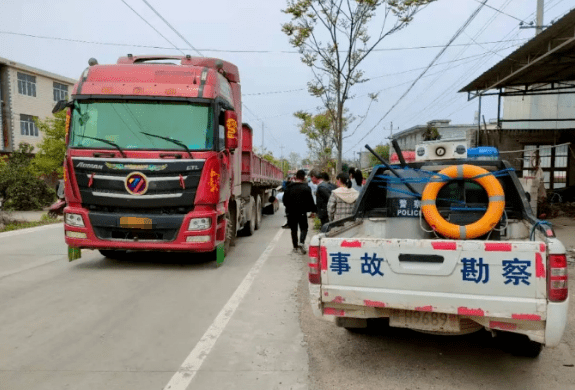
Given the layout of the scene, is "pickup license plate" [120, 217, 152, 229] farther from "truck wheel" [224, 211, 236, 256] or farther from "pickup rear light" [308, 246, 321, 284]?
"pickup rear light" [308, 246, 321, 284]

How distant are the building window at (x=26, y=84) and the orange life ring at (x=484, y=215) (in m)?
35.4

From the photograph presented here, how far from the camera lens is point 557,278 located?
10.7 feet

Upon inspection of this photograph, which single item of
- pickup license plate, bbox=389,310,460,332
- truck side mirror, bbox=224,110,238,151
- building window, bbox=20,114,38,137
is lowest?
pickup license plate, bbox=389,310,460,332

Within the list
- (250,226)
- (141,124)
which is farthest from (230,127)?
(250,226)

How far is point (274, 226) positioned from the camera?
621 inches

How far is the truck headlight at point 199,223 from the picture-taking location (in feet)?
24.4

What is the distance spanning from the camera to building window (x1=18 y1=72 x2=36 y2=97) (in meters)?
33.0

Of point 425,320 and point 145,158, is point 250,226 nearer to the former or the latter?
point 145,158

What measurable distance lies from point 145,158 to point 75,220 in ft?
5.09

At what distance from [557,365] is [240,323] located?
9.95 feet

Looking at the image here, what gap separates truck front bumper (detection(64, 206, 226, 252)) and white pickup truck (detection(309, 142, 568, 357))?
3.29m

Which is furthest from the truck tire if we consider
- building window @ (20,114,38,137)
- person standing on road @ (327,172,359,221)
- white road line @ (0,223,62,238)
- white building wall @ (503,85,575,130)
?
building window @ (20,114,38,137)

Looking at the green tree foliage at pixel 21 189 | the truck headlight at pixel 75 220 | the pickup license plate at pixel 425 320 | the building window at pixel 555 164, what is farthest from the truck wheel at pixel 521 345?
the green tree foliage at pixel 21 189

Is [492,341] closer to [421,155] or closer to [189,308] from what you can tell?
[421,155]
